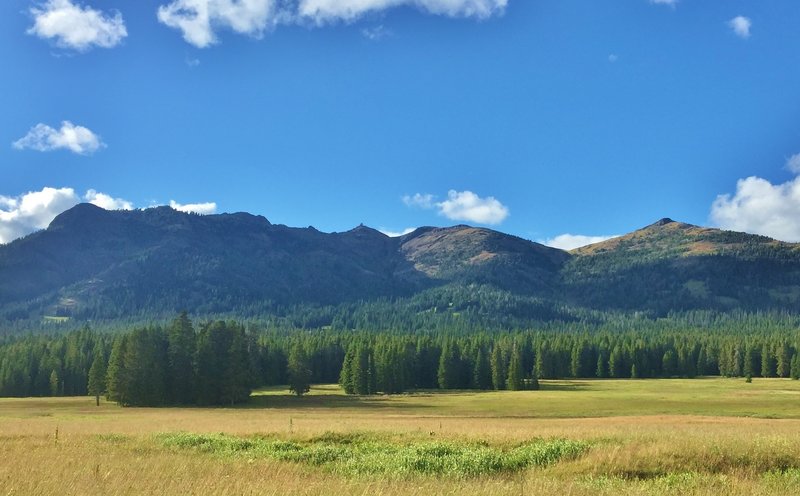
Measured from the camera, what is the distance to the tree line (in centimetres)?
8475

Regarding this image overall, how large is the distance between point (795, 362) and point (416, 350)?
91.8 m

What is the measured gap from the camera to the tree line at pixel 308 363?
8475 cm

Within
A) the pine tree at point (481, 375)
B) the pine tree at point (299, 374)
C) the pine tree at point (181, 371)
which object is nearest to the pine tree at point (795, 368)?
the pine tree at point (481, 375)

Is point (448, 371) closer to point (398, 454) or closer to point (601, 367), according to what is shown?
point (601, 367)

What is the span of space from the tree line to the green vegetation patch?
2470 inches

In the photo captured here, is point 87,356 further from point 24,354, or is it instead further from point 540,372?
point 540,372

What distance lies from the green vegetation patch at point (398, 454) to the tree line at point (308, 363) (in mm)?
62741

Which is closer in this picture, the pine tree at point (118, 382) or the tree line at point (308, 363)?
the pine tree at point (118, 382)

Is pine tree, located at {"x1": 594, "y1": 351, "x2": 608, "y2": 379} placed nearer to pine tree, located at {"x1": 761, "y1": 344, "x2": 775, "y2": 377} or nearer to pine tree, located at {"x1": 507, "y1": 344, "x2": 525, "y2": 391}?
pine tree, located at {"x1": 761, "y1": 344, "x2": 775, "y2": 377}

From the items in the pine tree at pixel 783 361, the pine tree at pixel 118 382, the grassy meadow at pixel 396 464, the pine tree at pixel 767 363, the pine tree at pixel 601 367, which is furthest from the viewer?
the pine tree at pixel 601 367

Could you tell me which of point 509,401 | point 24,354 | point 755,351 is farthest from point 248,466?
point 755,351

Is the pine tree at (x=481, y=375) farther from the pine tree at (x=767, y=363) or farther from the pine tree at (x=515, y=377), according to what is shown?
the pine tree at (x=767, y=363)

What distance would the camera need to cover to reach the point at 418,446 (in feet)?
74.6

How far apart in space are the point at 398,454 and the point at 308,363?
294ft
